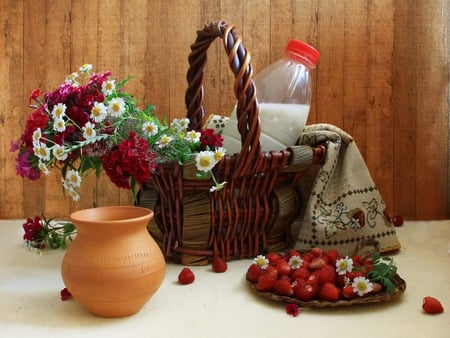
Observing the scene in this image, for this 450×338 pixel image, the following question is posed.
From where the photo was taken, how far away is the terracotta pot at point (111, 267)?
2.50 ft

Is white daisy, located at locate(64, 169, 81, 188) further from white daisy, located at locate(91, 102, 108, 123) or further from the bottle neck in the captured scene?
the bottle neck

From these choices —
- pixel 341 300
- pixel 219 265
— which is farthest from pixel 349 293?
pixel 219 265

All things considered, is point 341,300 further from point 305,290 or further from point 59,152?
point 59,152

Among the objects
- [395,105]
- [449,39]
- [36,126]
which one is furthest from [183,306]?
[449,39]

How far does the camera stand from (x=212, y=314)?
0.83 m

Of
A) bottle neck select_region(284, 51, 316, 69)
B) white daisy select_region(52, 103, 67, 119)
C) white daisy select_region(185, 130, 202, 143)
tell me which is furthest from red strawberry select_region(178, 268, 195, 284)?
bottle neck select_region(284, 51, 316, 69)

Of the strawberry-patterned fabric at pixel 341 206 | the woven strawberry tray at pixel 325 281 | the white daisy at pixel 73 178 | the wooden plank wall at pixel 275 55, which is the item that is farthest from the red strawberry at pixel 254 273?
the wooden plank wall at pixel 275 55

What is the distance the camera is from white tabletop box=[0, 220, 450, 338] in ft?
2.47

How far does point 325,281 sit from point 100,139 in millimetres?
447

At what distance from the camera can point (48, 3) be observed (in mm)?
1485

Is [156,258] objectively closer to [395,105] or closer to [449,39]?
[395,105]

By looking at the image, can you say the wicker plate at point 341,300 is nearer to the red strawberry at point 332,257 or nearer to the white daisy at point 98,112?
the red strawberry at point 332,257

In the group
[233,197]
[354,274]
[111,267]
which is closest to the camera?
[111,267]

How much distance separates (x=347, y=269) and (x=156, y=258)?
0.32 metres
